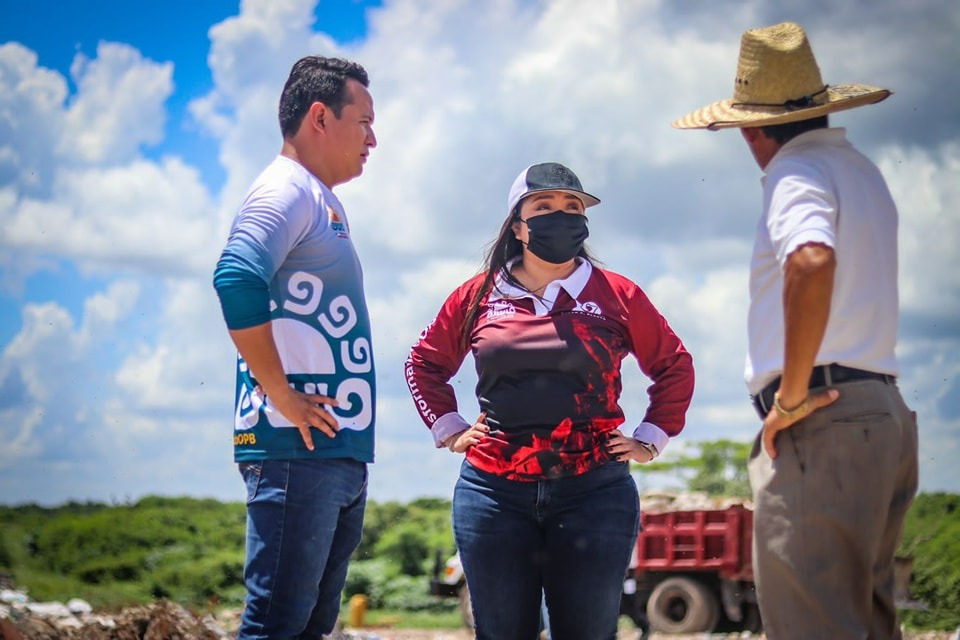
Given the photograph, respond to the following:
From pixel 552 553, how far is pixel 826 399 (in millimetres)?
1368

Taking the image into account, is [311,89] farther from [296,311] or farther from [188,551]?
[188,551]

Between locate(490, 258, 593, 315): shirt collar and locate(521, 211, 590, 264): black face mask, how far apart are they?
8cm

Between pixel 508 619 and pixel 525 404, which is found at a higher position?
pixel 525 404

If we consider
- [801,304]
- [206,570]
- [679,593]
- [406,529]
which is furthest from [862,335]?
[406,529]

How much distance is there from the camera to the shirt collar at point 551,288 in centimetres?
430

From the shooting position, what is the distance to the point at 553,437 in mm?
4051

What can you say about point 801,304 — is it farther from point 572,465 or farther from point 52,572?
point 52,572

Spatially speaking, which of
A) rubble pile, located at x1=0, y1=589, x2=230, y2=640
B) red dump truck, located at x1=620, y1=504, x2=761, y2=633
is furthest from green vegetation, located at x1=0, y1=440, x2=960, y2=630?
rubble pile, located at x1=0, y1=589, x2=230, y2=640

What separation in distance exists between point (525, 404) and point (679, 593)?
13.0 m

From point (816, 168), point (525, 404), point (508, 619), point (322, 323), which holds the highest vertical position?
point (816, 168)

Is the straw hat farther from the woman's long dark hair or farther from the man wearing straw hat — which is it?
the woman's long dark hair

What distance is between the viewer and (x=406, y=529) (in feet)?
86.5

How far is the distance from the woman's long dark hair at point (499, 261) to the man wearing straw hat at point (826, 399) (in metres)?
1.41

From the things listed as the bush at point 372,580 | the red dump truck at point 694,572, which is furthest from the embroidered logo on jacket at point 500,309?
the bush at point 372,580
